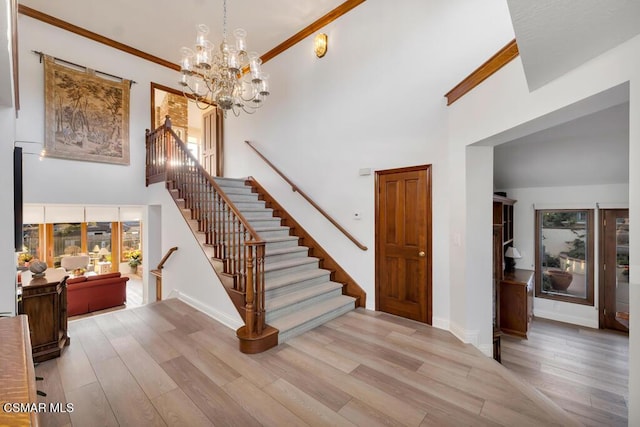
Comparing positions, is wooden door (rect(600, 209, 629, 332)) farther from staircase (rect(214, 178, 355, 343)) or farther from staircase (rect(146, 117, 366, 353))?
staircase (rect(214, 178, 355, 343))

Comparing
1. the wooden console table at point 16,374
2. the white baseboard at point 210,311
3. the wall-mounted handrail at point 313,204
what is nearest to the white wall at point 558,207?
the wall-mounted handrail at point 313,204

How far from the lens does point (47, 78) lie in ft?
14.1

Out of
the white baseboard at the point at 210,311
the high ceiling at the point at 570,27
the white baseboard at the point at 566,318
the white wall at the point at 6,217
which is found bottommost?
the white baseboard at the point at 566,318

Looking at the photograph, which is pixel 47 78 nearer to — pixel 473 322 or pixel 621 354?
pixel 473 322

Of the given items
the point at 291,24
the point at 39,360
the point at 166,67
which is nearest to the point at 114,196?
the point at 166,67

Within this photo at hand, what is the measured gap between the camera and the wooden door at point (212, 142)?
21.4ft

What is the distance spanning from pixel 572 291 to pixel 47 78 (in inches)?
402

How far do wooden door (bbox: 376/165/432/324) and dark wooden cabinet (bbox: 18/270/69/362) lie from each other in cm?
357

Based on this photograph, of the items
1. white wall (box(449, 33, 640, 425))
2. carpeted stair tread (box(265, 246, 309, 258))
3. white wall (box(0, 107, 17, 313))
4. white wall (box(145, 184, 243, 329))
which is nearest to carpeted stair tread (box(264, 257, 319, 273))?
carpeted stair tread (box(265, 246, 309, 258))

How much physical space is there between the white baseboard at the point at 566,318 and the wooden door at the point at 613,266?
0.41 ft

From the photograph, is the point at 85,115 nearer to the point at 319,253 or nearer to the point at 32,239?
the point at 319,253

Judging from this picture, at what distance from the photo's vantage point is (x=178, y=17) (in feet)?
14.8

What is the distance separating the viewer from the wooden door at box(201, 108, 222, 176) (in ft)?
21.4

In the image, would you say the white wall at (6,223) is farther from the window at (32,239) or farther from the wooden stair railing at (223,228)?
the window at (32,239)
